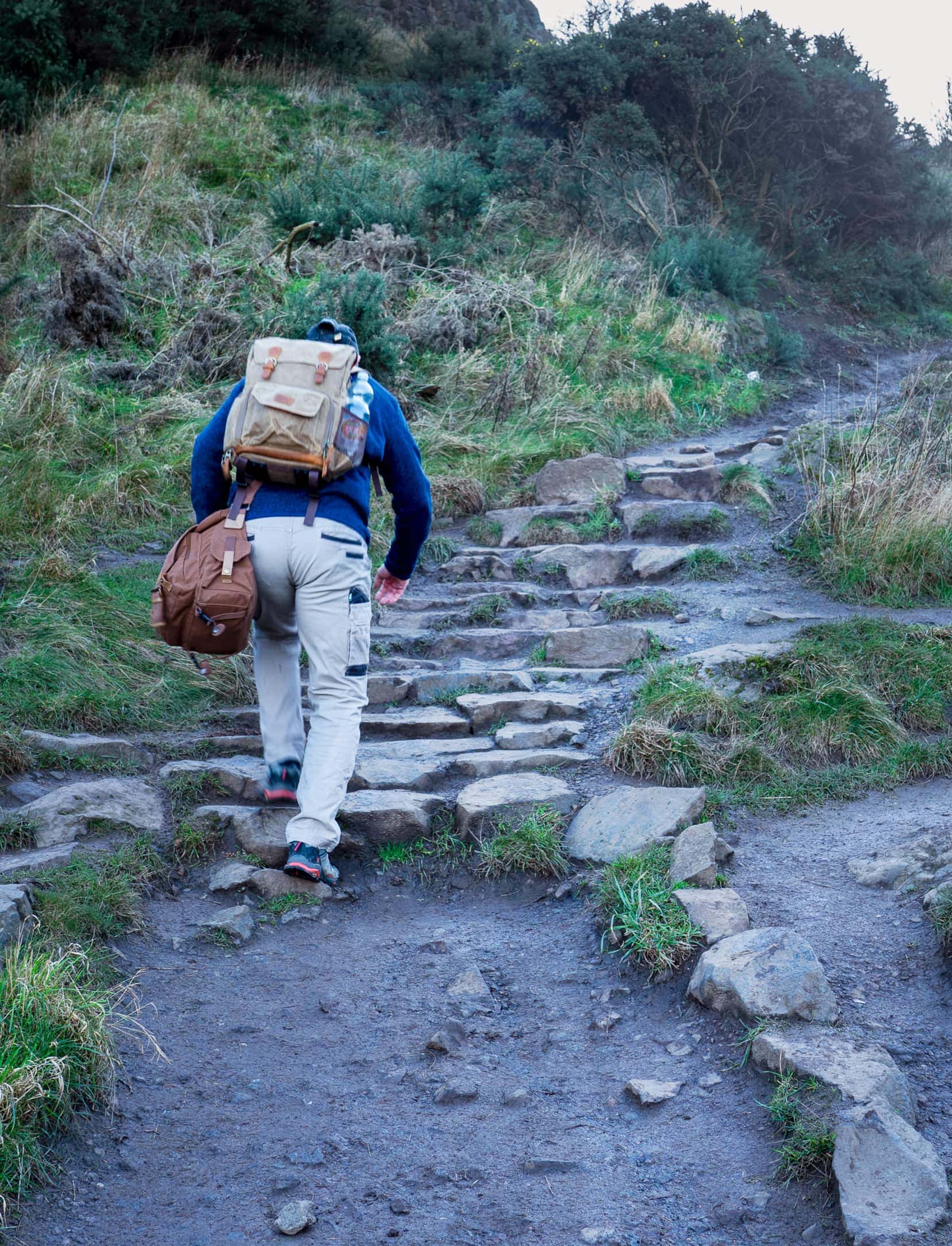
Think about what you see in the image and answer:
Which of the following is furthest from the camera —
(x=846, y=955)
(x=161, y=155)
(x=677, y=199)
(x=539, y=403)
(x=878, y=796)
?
(x=677, y=199)

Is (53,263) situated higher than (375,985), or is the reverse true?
(53,263)

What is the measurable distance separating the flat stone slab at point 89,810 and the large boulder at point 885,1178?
99.4 inches

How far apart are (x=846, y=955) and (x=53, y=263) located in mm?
9046

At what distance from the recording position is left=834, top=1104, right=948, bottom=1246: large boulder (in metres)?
2.07

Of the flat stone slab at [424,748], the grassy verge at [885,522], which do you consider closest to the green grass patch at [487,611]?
the flat stone slab at [424,748]

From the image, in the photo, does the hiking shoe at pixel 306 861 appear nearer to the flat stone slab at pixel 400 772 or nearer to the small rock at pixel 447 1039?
the flat stone slab at pixel 400 772

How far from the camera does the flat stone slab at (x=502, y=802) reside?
397 cm

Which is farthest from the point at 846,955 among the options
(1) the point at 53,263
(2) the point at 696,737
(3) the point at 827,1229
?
(1) the point at 53,263

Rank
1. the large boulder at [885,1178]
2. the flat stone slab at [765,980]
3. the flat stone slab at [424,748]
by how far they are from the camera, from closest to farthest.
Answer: the large boulder at [885,1178], the flat stone slab at [765,980], the flat stone slab at [424,748]

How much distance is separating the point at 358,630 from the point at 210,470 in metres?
0.76

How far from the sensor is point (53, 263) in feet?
31.5

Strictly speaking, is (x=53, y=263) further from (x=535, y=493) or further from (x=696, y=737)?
(x=696, y=737)

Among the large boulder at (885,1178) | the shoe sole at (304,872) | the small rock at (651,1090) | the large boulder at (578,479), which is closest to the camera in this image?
the large boulder at (885,1178)

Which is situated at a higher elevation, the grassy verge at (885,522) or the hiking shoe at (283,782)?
the grassy verge at (885,522)
